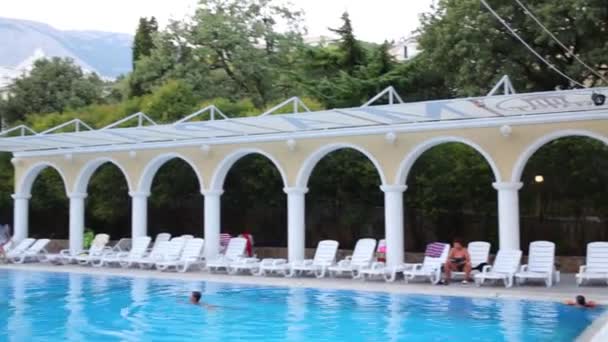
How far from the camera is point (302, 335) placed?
34.5ft

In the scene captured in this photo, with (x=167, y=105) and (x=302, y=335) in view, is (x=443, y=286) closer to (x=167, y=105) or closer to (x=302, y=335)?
(x=302, y=335)

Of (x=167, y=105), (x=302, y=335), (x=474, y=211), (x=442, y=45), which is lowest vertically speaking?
(x=302, y=335)

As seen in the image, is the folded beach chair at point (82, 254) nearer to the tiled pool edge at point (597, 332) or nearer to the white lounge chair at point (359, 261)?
the white lounge chair at point (359, 261)

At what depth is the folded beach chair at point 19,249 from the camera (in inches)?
882

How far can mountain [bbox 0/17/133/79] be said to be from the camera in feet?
383

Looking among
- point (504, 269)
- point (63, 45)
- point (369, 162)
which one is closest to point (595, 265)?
point (504, 269)

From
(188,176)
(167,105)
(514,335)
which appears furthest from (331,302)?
(167,105)

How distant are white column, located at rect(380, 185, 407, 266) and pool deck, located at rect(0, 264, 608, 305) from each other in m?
1.04

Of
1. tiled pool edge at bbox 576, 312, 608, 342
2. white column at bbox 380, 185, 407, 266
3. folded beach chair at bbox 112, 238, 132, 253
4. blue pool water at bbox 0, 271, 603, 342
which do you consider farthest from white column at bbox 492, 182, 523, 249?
folded beach chair at bbox 112, 238, 132, 253

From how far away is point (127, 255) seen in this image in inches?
798

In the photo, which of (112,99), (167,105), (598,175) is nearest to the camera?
(598,175)

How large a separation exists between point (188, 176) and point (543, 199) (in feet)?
37.8

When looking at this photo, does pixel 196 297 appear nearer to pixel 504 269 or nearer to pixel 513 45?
pixel 504 269

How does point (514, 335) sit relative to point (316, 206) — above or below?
below
